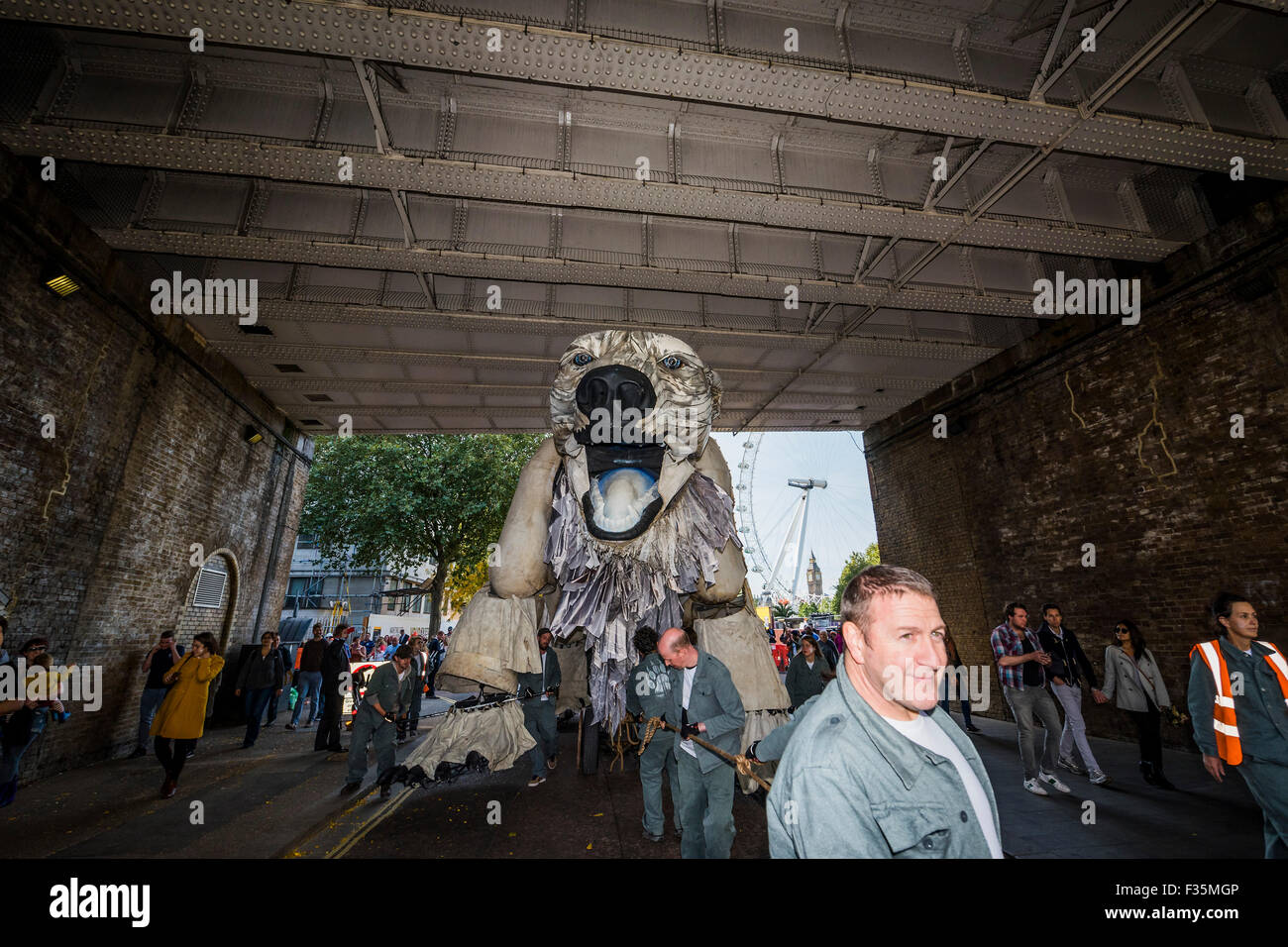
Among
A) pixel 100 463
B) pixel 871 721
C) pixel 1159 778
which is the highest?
pixel 100 463

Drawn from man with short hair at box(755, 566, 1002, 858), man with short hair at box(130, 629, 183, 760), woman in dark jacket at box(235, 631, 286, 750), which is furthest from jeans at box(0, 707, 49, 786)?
man with short hair at box(755, 566, 1002, 858)

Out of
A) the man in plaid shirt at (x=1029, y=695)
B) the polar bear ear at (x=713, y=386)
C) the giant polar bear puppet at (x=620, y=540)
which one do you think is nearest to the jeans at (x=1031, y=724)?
the man in plaid shirt at (x=1029, y=695)

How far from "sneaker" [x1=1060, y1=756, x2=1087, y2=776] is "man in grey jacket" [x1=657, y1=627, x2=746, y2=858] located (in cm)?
531

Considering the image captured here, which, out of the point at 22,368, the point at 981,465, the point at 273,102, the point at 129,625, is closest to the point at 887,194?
the point at 981,465

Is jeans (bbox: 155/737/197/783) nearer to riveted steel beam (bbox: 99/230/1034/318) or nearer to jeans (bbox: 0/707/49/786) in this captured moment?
jeans (bbox: 0/707/49/786)

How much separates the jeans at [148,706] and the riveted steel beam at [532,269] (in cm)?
598

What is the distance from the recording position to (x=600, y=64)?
459cm

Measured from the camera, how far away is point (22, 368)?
224 inches

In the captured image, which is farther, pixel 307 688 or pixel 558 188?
pixel 307 688

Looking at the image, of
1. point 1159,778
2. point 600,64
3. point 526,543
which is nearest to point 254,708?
point 526,543

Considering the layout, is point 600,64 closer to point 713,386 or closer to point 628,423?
point 713,386

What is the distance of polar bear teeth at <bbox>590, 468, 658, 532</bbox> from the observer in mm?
2115

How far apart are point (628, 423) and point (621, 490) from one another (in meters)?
0.27

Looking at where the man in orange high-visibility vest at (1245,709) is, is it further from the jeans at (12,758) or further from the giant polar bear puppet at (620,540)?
the jeans at (12,758)
